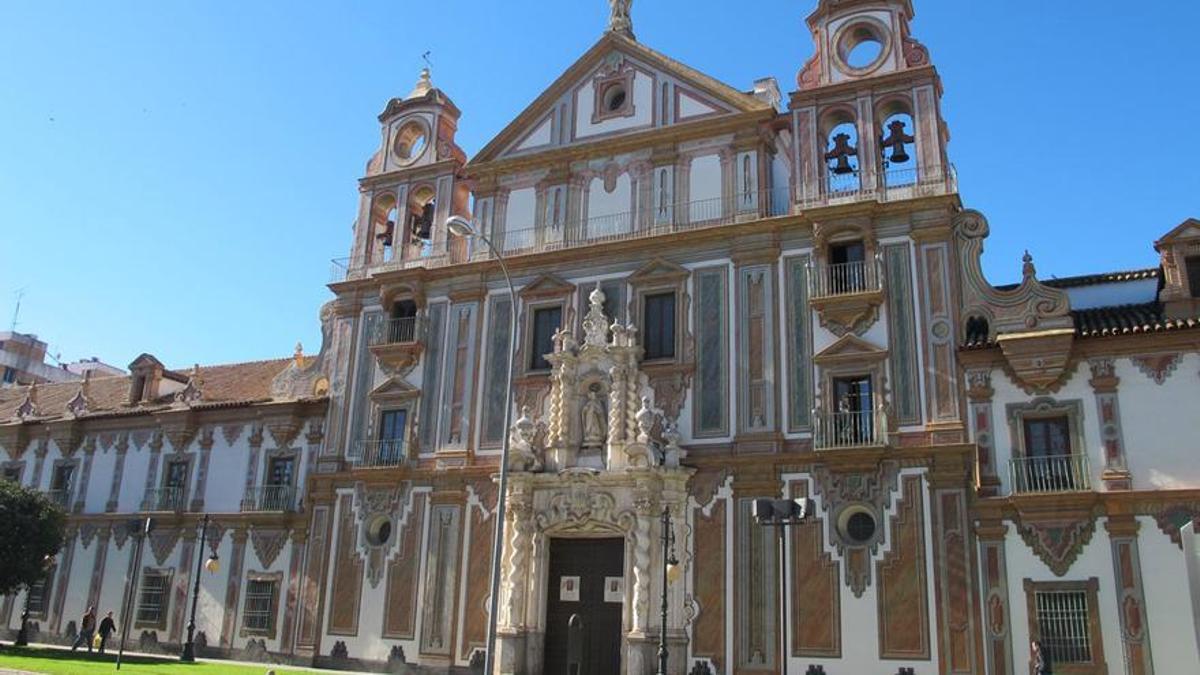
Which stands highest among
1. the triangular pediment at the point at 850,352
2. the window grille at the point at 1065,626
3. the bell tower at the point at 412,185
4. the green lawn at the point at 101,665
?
the bell tower at the point at 412,185

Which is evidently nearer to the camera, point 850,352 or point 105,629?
point 850,352

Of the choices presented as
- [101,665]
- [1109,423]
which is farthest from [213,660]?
[1109,423]

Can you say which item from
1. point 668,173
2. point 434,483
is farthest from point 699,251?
point 434,483

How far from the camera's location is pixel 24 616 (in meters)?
34.4

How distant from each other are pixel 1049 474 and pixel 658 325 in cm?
1026

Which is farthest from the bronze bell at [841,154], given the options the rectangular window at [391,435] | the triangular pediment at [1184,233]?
the rectangular window at [391,435]

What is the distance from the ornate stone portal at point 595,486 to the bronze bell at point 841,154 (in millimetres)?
6988

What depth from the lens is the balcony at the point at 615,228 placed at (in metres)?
27.7

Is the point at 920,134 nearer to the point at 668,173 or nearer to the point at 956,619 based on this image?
the point at 668,173

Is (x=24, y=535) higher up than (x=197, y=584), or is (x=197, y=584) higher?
(x=24, y=535)

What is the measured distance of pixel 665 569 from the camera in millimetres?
23047

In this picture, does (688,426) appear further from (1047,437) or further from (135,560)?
(135,560)

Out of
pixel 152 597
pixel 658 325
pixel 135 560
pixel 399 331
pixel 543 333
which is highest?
pixel 399 331

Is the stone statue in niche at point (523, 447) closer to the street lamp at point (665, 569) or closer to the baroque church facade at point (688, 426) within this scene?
the baroque church facade at point (688, 426)
